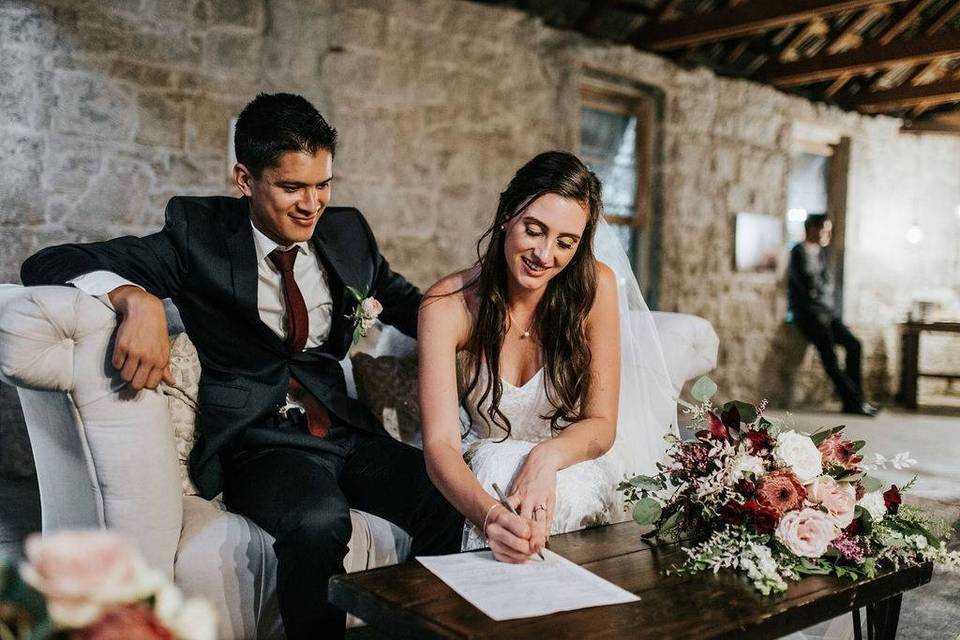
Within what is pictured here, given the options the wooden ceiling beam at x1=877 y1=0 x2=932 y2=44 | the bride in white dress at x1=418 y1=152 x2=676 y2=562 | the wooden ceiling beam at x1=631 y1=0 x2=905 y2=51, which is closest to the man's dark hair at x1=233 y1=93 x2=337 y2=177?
the bride in white dress at x1=418 y1=152 x2=676 y2=562

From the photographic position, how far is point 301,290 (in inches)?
94.7

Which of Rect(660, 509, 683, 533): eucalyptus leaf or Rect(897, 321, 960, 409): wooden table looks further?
Rect(897, 321, 960, 409): wooden table

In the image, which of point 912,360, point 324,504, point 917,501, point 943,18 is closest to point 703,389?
point 324,504

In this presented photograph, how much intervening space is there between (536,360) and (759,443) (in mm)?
741

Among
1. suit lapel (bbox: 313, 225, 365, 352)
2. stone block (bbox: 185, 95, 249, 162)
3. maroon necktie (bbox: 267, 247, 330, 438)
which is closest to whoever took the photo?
maroon necktie (bbox: 267, 247, 330, 438)

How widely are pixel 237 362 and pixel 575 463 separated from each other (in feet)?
3.06

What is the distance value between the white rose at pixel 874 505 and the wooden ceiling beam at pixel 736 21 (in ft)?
14.0

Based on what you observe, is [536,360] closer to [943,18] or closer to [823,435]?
[823,435]

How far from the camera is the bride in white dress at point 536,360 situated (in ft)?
6.56

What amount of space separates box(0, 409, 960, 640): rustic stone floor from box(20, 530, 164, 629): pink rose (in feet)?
5.09

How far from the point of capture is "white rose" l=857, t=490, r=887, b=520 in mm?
1766

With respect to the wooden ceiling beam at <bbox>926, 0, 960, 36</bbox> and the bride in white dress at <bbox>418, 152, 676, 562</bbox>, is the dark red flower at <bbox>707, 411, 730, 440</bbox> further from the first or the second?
the wooden ceiling beam at <bbox>926, 0, 960, 36</bbox>

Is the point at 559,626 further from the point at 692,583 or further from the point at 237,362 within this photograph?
the point at 237,362

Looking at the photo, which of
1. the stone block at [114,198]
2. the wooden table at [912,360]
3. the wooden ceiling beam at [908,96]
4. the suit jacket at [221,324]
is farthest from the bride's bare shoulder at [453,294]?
the wooden table at [912,360]
